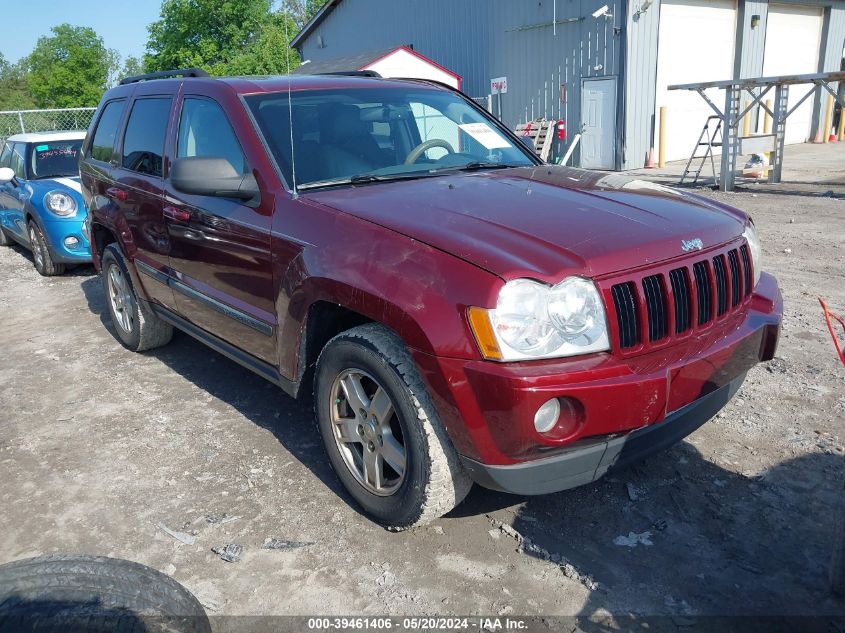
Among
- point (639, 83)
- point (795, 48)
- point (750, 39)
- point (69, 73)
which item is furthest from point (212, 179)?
point (69, 73)

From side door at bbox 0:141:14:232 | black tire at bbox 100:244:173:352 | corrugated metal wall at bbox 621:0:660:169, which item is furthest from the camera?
corrugated metal wall at bbox 621:0:660:169

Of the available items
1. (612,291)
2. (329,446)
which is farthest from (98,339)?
(612,291)

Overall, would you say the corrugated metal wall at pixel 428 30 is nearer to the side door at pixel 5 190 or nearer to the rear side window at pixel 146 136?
the side door at pixel 5 190

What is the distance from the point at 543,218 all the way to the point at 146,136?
10.1ft

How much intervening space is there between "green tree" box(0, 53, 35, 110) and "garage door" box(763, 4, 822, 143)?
60.4 meters

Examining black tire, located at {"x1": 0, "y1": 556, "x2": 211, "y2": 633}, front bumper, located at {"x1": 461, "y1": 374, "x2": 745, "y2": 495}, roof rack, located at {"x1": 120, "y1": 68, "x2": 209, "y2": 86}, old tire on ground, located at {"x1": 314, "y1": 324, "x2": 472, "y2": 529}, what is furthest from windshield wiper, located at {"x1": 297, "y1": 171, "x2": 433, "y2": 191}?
black tire, located at {"x1": 0, "y1": 556, "x2": 211, "y2": 633}

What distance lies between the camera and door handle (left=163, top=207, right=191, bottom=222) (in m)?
4.02

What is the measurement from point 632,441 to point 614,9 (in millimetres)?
16396

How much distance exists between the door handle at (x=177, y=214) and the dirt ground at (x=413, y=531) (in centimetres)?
122

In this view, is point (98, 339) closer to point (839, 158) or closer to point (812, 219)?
point (812, 219)

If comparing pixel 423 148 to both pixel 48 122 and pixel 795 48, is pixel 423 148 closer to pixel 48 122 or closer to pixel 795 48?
pixel 48 122

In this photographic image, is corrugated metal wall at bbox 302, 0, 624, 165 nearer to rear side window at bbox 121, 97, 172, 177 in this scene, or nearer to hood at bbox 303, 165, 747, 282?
rear side window at bbox 121, 97, 172, 177

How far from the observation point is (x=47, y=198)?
26.9ft

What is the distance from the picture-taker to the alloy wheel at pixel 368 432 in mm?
2928
